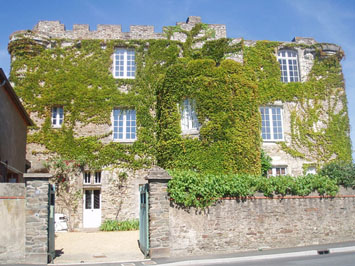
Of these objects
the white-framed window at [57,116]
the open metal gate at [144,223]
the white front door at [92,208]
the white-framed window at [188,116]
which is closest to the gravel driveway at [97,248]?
the open metal gate at [144,223]

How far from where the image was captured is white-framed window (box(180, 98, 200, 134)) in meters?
15.8

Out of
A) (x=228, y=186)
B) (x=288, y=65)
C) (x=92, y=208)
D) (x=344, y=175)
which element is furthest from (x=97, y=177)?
(x=288, y=65)

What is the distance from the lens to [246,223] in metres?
11.3

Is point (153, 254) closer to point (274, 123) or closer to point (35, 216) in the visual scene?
point (35, 216)

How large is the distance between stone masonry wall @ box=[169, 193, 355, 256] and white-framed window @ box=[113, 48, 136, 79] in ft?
35.6

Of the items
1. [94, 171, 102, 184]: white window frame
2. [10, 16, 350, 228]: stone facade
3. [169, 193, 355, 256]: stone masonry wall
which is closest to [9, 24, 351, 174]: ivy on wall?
[10, 16, 350, 228]: stone facade

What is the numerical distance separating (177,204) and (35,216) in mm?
3756

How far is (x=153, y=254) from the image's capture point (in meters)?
10.1

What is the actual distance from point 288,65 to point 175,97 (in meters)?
8.34

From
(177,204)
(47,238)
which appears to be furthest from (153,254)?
(47,238)

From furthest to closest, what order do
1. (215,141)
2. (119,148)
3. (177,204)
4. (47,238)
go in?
(119,148) → (215,141) → (177,204) → (47,238)

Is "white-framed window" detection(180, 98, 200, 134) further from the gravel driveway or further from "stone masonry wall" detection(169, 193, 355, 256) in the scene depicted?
"stone masonry wall" detection(169, 193, 355, 256)

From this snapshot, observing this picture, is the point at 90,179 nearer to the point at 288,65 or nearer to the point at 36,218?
the point at 36,218

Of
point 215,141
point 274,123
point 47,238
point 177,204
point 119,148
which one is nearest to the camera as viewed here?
point 47,238
